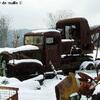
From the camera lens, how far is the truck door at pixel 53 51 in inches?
660

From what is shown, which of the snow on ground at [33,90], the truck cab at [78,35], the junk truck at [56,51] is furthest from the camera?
the truck cab at [78,35]

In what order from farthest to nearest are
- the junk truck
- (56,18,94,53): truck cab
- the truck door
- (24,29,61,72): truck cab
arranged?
(56,18,94,53): truck cab, the truck door, (24,29,61,72): truck cab, the junk truck

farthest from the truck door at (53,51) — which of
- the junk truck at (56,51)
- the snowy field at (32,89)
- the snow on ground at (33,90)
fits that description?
the snow on ground at (33,90)

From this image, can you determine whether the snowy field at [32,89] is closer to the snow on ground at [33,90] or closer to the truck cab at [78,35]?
the snow on ground at [33,90]

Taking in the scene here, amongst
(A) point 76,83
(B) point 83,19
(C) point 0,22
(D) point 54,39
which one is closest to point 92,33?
(B) point 83,19

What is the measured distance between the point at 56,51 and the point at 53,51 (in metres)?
0.18

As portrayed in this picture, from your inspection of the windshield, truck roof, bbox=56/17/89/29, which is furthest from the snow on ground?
truck roof, bbox=56/17/89/29

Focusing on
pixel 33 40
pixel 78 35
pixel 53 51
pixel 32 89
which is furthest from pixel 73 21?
pixel 32 89

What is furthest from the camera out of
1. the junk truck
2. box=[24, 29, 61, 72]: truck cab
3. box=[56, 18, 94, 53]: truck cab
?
box=[56, 18, 94, 53]: truck cab

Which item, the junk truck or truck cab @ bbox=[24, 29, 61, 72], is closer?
the junk truck

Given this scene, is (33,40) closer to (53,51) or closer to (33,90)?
(53,51)

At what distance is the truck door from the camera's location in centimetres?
1677

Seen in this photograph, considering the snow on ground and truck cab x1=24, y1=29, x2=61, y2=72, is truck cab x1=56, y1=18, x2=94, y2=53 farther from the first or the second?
the snow on ground

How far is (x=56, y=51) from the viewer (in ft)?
56.1
